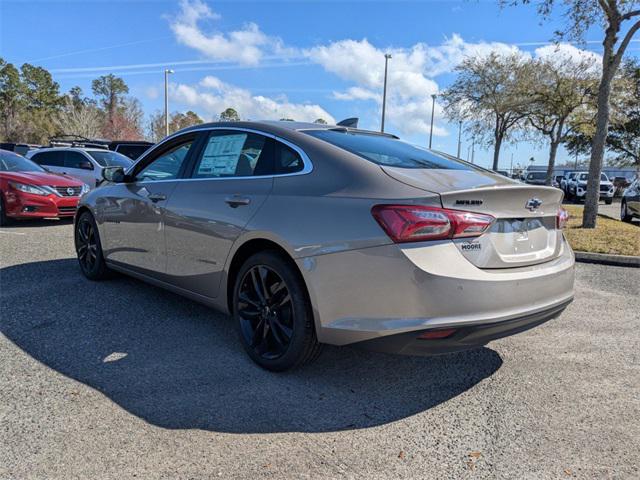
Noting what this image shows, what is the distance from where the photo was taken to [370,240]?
2.62m

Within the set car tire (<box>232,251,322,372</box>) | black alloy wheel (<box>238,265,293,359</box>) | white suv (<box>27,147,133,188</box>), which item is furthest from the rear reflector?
white suv (<box>27,147,133,188</box>)

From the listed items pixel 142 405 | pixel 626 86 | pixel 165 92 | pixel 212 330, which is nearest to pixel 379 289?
pixel 142 405

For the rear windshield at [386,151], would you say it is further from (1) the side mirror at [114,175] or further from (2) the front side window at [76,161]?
(2) the front side window at [76,161]

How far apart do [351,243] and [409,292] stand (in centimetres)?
41

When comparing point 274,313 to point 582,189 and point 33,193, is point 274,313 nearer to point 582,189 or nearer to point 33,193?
point 33,193

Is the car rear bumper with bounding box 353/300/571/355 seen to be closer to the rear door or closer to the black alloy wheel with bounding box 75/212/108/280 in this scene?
the rear door

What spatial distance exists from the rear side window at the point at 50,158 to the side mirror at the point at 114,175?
9326 millimetres

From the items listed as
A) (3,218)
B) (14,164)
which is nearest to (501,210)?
(3,218)

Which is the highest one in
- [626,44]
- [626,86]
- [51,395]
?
[626,86]

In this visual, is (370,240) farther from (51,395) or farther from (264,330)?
(51,395)

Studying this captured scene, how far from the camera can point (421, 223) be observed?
8.39 feet

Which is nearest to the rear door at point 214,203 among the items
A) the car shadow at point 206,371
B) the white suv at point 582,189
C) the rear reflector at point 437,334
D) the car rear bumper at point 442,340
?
the car shadow at point 206,371

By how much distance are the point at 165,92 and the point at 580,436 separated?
39926 mm

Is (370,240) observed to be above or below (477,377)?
above
